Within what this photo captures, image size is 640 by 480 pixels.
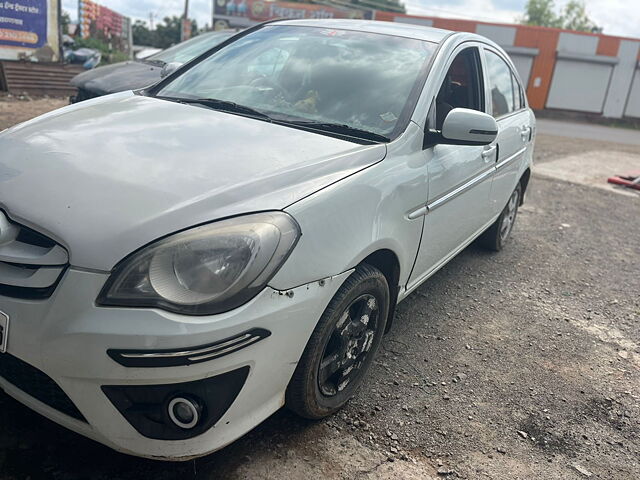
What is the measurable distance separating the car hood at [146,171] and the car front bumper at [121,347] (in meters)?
0.16

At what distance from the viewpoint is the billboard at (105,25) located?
20.5m

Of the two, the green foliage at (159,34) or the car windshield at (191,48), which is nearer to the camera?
the car windshield at (191,48)

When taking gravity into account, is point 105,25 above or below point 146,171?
above

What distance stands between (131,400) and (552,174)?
890 centimetres

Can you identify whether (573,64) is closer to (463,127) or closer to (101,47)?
(101,47)

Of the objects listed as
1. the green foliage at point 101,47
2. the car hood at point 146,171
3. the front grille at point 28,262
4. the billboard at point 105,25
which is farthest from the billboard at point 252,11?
the front grille at point 28,262

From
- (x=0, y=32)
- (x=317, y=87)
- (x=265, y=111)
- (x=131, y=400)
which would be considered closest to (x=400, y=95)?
(x=317, y=87)

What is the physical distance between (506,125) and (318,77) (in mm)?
1759

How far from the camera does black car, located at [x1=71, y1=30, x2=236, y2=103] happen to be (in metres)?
5.79

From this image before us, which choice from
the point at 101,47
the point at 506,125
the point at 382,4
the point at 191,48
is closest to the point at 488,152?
the point at 506,125

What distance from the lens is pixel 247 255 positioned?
1766mm

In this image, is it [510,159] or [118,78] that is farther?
[118,78]

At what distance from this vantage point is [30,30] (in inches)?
495

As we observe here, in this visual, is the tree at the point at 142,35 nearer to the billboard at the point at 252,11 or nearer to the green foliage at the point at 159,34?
the green foliage at the point at 159,34
